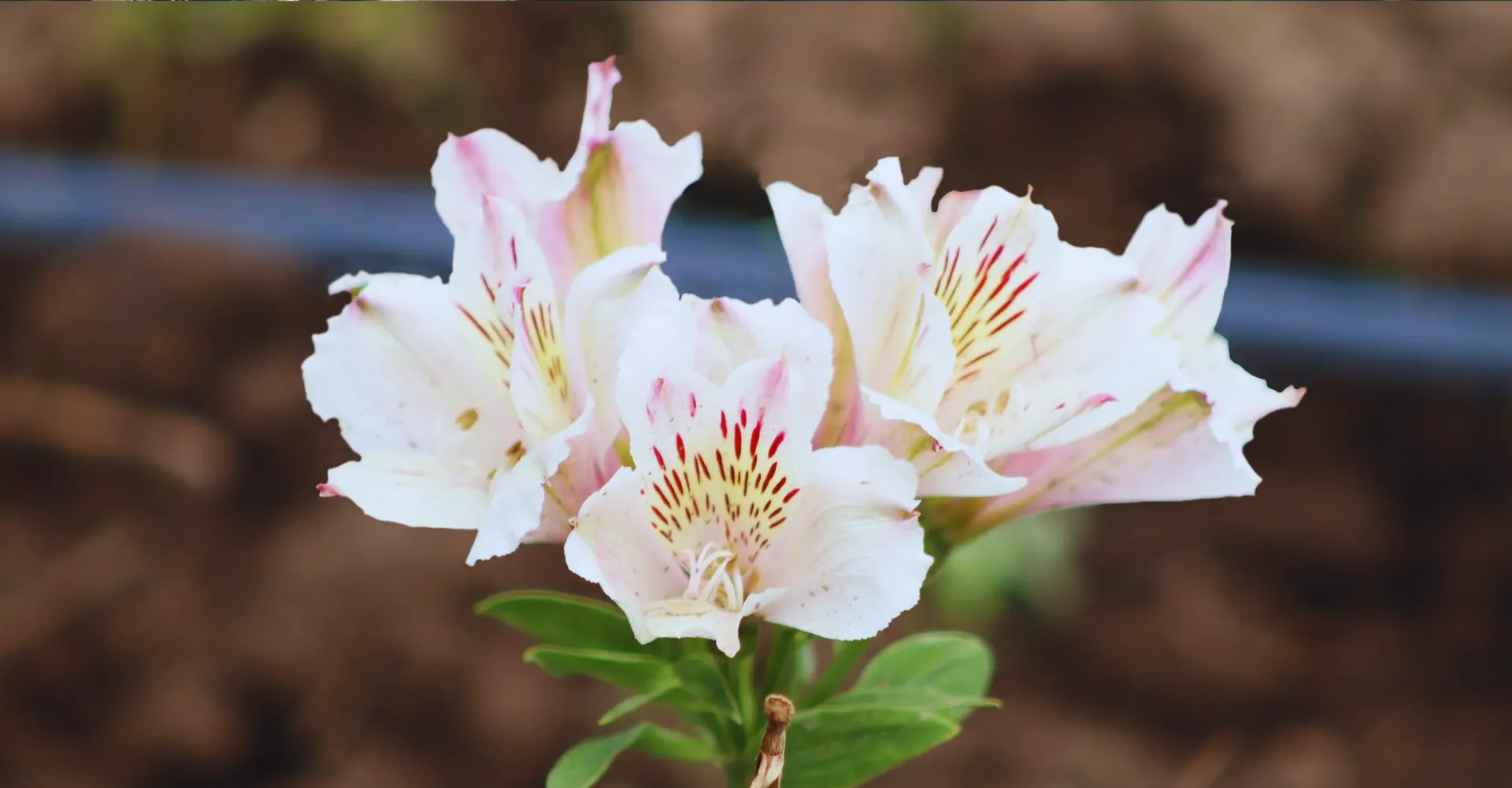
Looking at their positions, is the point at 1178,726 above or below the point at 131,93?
below

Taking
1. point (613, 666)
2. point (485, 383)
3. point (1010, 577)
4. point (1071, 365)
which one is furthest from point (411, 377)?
point (1010, 577)

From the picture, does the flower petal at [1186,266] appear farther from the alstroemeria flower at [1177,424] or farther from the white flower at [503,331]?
the white flower at [503,331]

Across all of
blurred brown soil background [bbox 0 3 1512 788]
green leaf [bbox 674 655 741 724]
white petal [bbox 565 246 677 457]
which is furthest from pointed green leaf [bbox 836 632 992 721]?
blurred brown soil background [bbox 0 3 1512 788]

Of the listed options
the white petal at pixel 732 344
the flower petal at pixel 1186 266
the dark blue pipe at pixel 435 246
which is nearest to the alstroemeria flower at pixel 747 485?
the white petal at pixel 732 344

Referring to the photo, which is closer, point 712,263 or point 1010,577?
point 1010,577

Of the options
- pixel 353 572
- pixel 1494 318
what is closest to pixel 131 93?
pixel 353 572

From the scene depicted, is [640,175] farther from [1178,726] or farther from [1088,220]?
[1088,220]

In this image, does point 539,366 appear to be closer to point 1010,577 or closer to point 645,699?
point 645,699
